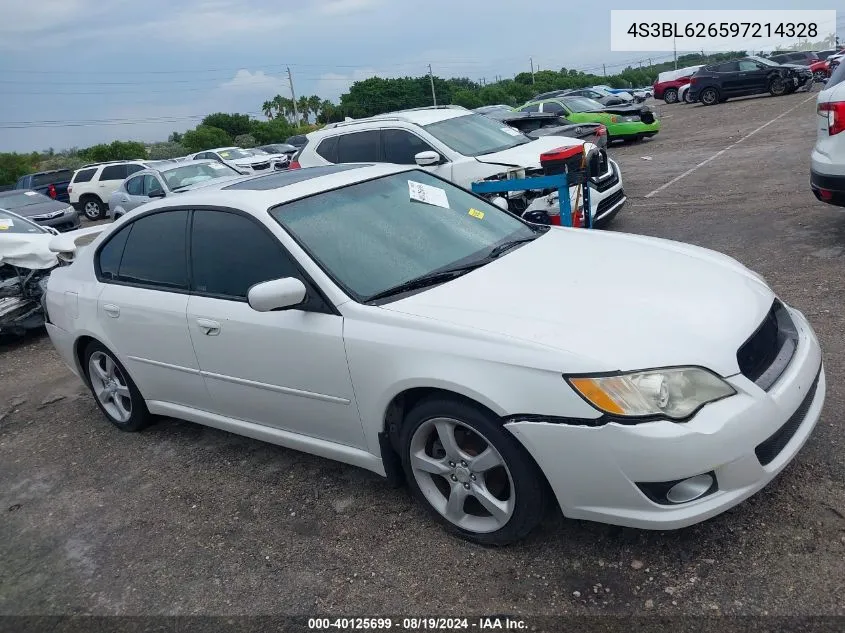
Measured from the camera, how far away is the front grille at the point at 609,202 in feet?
26.8

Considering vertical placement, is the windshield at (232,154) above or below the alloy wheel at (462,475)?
below

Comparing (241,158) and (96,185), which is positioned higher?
(96,185)

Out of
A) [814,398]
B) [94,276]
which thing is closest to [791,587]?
[814,398]

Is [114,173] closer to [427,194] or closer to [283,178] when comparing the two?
[283,178]

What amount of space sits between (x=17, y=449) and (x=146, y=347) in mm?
1552

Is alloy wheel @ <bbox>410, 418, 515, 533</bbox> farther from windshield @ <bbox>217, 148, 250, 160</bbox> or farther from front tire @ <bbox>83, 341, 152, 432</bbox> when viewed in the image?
windshield @ <bbox>217, 148, 250, 160</bbox>

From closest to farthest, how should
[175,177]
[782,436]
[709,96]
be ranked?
[782,436], [175,177], [709,96]

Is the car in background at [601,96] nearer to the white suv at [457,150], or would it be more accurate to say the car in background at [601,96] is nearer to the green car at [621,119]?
the green car at [621,119]

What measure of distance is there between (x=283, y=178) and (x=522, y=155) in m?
4.83

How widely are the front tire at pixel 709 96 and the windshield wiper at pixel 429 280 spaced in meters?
28.8

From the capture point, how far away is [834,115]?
5.83 metres

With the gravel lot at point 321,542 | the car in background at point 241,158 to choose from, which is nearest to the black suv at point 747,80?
the car in background at point 241,158

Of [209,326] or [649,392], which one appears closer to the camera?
[649,392]

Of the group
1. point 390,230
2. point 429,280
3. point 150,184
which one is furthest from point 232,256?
point 150,184
